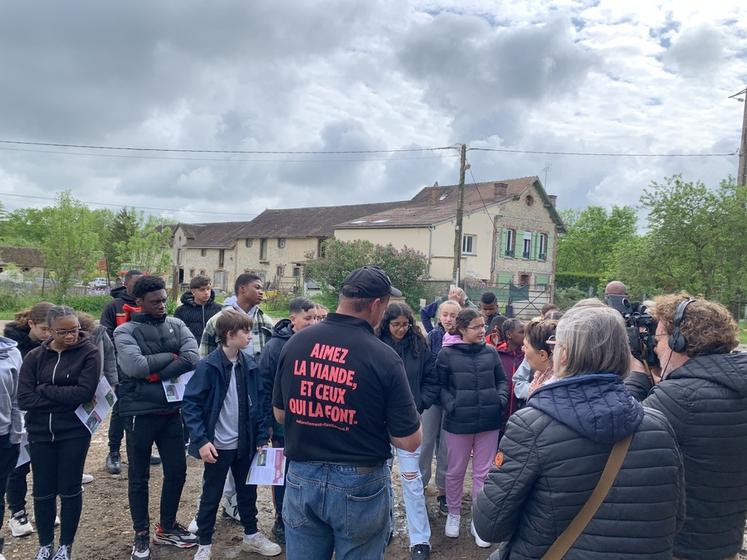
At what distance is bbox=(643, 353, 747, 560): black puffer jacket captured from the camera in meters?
2.37

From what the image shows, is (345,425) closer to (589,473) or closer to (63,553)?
(589,473)

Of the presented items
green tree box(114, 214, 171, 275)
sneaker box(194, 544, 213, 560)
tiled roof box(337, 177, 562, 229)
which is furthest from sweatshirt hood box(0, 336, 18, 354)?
green tree box(114, 214, 171, 275)

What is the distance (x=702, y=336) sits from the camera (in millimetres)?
2486

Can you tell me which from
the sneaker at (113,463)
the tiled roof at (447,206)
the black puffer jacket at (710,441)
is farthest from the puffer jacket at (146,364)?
the tiled roof at (447,206)

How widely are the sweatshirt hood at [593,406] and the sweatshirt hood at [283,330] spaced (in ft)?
9.01

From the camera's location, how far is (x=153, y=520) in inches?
184

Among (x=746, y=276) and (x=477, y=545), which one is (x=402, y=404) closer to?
(x=477, y=545)

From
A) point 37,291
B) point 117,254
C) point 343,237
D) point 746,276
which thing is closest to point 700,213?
point 746,276

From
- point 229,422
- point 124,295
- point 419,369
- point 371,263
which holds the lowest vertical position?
point 229,422

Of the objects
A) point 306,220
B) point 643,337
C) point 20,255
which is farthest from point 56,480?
point 20,255

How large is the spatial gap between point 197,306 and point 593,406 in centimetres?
487

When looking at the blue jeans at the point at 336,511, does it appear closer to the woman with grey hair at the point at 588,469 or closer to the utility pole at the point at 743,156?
the woman with grey hair at the point at 588,469

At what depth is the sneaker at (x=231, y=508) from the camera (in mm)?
4766

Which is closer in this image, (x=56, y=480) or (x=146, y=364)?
(x=56, y=480)
